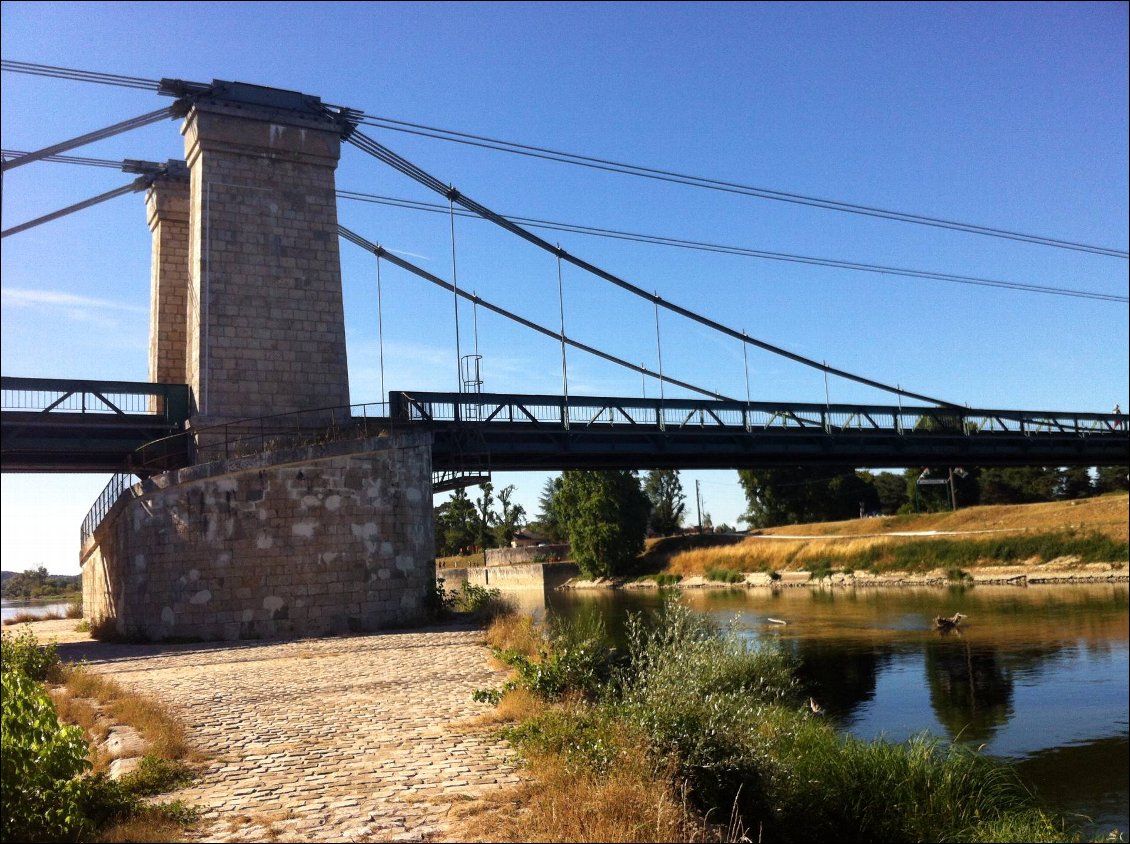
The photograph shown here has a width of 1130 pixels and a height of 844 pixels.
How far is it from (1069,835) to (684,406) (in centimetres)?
2076

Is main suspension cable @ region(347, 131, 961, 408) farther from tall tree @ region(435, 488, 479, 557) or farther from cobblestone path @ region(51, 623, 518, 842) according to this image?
tall tree @ region(435, 488, 479, 557)

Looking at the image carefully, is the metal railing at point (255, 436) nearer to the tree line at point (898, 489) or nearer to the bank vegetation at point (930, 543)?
the bank vegetation at point (930, 543)

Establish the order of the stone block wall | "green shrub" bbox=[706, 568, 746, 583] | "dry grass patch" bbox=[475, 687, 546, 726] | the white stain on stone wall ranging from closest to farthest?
"dry grass patch" bbox=[475, 687, 546, 726], the stone block wall, the white stain on stone wall, "green shrub" bbox=[706, 568, 746, 583]

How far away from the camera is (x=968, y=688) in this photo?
758 inches

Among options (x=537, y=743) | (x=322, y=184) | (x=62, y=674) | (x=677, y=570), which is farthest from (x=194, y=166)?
(x=677, y=570)

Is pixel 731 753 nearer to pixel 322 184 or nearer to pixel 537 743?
pixel 537 743

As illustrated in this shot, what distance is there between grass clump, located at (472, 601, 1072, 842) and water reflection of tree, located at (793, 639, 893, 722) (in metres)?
5.17

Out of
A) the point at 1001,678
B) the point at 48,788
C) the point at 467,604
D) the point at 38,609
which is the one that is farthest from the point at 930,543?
the point at 38,609

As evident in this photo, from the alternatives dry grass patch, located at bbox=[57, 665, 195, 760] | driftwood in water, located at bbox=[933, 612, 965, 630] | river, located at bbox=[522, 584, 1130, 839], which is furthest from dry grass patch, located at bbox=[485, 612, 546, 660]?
driftwood in water, located at bbox=[933, 612, 965, 630]

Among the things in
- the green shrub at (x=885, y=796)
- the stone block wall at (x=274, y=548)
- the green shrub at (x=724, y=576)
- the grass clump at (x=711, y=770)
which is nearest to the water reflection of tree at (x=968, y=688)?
the green shrub at (x=885, y=796)

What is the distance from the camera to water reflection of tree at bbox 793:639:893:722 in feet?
59.9

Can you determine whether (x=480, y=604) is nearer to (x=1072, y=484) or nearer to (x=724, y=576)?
(x=724, y=576)

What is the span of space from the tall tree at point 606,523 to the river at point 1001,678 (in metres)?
31.7

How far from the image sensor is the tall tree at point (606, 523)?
69.2 metres
